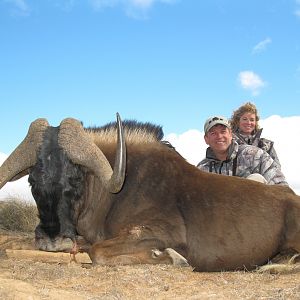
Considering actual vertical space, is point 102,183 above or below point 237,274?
above

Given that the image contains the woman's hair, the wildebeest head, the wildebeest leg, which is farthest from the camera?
the woman's hair

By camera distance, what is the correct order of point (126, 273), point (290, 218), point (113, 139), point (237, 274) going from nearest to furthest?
point (126, 273)
point (237, 274)
point (290, 218)
point (113, 139)

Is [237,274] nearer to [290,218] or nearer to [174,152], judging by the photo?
[290,218]

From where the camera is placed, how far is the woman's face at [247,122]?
29.8 ft

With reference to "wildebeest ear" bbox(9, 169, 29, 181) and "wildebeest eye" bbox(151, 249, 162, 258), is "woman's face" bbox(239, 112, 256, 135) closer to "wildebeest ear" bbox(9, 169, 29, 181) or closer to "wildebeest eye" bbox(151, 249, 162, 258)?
"wildebeest ear" bbox(9, 169, 29, 181)

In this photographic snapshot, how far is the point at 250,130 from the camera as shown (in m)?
9.16

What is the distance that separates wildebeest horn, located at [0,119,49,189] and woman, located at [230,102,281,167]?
163 inches

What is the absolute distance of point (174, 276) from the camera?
455 cm

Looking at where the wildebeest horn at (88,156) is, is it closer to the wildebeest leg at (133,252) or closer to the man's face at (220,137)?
the wildebeest leg at (133,252)

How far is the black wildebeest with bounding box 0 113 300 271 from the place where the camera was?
5266 millimetres

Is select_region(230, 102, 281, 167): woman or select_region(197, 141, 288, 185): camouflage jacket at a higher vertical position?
select_region(230, 102, 281, 167): woman

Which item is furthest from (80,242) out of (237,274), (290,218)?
(290,218)

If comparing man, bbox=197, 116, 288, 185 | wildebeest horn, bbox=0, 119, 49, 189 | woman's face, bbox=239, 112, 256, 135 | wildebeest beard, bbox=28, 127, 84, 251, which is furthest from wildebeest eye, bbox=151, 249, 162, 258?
woman's face, bbox=239, 112, 256, 135

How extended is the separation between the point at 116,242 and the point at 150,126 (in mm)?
1945
